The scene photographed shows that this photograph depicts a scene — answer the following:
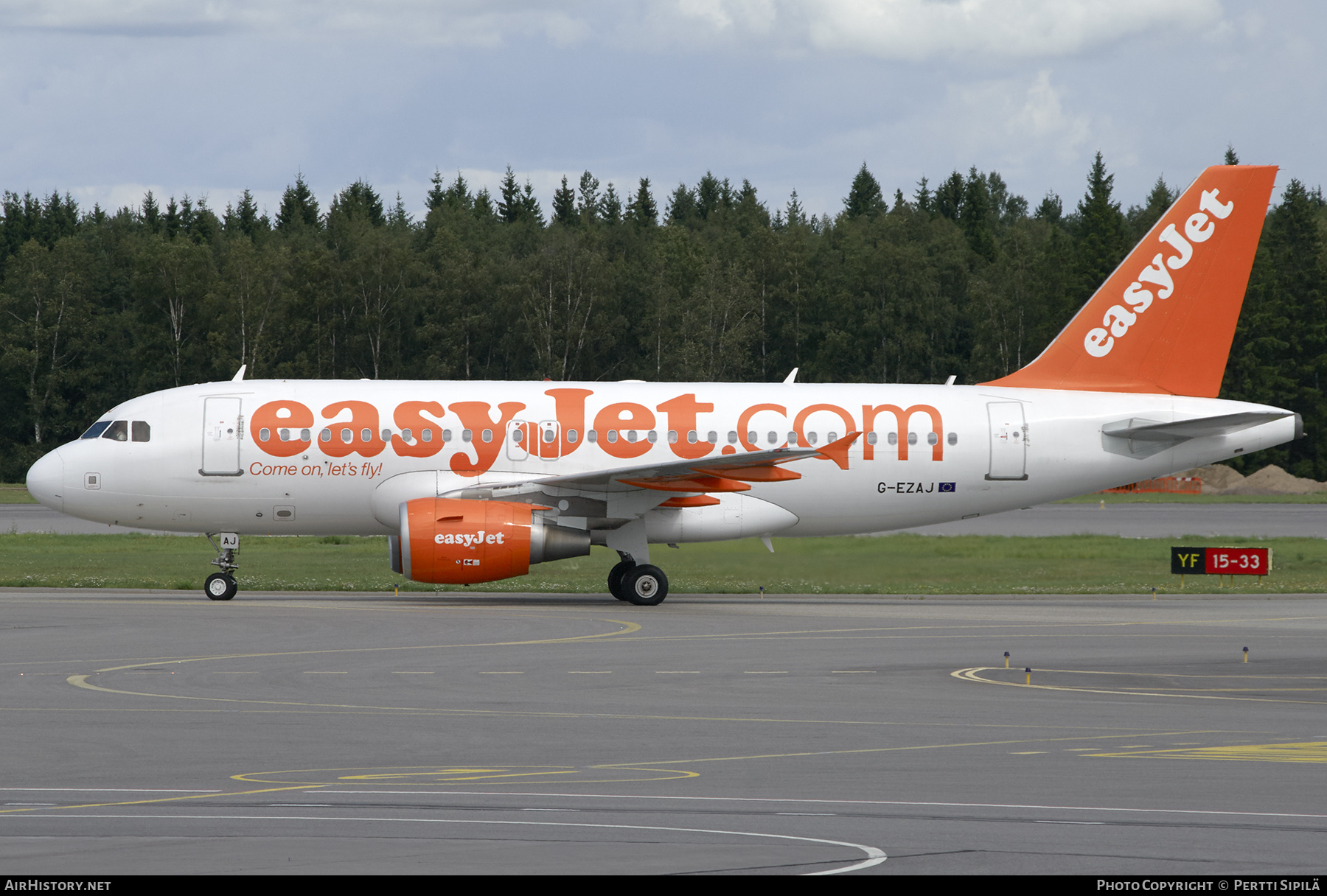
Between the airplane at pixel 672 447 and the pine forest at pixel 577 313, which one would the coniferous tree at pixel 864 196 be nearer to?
the pine forest at pixel 577 313

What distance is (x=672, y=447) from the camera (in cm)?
3106

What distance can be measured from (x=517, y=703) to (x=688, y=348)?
3129 inches

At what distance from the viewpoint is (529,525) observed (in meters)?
28.7

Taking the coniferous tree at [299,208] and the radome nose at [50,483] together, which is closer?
the radome nose at [50,483]

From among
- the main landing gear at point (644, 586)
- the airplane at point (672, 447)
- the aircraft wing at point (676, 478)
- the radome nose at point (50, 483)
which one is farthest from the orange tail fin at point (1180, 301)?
the radome nose at point (50, 483)

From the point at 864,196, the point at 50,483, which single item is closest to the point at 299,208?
the point at 864,196

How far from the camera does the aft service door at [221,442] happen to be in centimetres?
3038

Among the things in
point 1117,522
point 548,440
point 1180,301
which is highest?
point 1180,301

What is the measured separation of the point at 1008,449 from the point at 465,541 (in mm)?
11763

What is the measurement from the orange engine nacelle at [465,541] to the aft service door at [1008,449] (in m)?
9.95

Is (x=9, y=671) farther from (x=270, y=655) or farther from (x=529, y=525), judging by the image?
(x=529, y=525)

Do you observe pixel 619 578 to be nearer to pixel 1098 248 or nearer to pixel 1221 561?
pixel 1221 561

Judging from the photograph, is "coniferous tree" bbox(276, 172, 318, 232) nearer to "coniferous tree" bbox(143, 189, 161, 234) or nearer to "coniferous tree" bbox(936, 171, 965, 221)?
"coniferous tree" bbox(143, 189, 161, 234)
